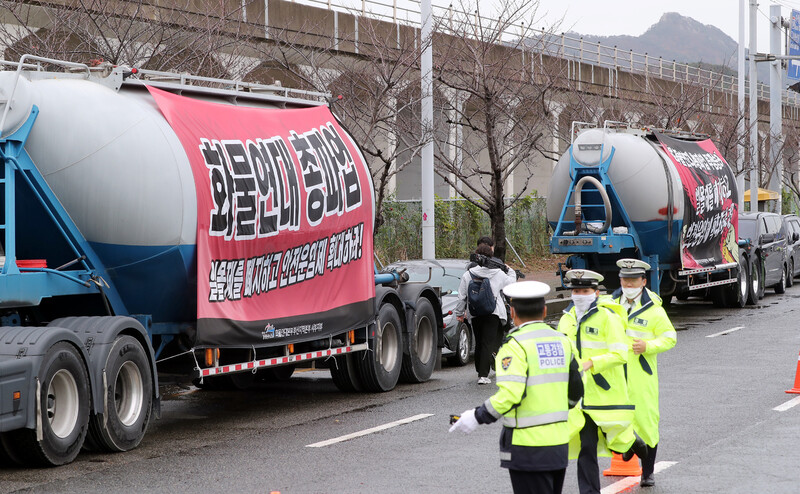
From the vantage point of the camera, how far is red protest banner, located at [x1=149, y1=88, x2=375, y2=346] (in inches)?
410

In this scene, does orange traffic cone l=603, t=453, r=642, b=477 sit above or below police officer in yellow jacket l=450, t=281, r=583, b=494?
below

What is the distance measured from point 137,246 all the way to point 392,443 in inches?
114

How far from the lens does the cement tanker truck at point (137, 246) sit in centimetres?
899

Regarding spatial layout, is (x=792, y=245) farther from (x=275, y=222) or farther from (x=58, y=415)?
(x=58, y=415)

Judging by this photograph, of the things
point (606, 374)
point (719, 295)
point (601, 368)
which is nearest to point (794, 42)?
point (719, 295)

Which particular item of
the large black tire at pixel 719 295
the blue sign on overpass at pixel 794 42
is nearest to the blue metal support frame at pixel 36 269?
the large black tire at pixel 719 295

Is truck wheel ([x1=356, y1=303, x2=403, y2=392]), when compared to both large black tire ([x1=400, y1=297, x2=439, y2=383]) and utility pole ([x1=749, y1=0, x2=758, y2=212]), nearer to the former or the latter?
large black tire ([x1=400, y1=297, x2=439, y2=383])

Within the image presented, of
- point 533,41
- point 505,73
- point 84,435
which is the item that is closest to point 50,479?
point 84,435

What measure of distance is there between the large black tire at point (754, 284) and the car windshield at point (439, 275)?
1092 centimetres

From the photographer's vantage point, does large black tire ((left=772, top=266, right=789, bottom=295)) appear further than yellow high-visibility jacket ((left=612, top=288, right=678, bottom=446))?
Yes

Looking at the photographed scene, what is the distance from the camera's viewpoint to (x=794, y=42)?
47.2 meters

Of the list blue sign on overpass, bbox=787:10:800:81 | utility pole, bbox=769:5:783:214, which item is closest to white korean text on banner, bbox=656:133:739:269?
utility pole, bbox=769:5:783:214

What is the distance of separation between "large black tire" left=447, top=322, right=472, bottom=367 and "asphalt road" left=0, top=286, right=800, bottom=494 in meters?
0.65

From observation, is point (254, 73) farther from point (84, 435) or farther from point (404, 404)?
point (84, 435)
